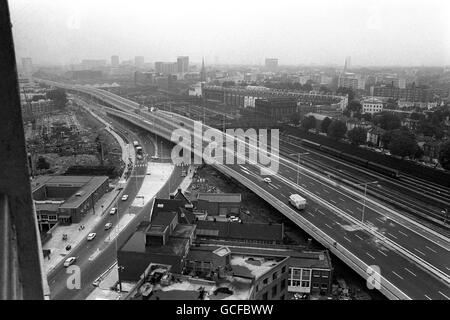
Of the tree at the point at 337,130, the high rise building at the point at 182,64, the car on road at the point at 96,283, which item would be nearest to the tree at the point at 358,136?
the tree at the point at 337,130

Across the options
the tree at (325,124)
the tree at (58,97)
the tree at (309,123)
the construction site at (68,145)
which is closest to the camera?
the construction site at (68,145)

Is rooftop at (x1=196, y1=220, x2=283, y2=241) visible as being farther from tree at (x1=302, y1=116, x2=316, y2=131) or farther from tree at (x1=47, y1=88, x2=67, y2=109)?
tree at (x1=47, y1=88, x2=67, y2=109)

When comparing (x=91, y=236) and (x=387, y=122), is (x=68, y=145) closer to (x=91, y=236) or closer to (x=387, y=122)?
(x=91, y=236)

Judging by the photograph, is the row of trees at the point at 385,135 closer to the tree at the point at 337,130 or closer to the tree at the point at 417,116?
the tree at the point at 337,130

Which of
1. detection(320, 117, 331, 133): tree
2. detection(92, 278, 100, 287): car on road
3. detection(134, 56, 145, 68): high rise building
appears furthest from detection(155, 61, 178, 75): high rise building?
detection(92, 278, 100, 287): car on road

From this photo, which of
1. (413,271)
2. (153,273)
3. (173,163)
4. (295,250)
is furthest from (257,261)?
(173,163)

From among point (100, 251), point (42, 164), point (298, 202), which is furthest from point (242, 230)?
point (42, 164)

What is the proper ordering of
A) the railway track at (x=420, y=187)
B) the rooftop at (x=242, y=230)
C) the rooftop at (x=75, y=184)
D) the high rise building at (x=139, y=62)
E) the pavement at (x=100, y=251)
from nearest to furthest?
the pavement at (x=100, y=251)
the rooftop at (x=242, y=230)
the rooftop at (x=75, y=184)
the railway track at (x=420, y=187)
the high rise building at (x=139, y=62)

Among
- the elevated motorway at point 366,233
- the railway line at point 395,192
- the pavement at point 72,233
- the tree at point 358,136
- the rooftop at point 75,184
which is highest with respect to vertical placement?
the tree at point 358,136
